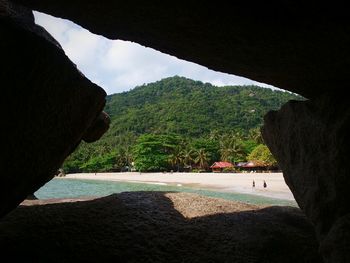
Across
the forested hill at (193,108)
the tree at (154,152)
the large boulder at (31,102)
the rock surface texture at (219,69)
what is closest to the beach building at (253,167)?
the tree at (154,152)

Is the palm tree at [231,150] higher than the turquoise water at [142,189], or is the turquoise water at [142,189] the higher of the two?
the palm tree at [231,150]

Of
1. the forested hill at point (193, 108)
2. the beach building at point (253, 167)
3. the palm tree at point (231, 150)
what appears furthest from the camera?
the forested hill at point (193, 108)

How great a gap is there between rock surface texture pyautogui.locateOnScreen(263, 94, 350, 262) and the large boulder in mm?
3405

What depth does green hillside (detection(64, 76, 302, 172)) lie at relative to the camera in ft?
311

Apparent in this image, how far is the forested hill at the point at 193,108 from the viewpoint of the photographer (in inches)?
4766

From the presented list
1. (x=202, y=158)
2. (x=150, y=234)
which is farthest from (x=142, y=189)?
(x=150, y=234)

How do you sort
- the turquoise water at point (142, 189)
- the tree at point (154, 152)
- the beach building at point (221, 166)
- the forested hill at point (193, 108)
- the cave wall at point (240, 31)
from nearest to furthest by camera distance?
the cave wall at point (240, 31), the turquoise water at point (142, 189), the beach building at point (221, 166), the tree at point (154, 152), the forested hill at point (193, 108)

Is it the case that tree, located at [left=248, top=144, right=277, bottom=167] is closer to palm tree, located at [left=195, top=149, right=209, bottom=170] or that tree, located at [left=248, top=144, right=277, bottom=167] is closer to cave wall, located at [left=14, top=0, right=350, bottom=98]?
palm tree, located at [left=195, top=149, right=209, bottom=170]

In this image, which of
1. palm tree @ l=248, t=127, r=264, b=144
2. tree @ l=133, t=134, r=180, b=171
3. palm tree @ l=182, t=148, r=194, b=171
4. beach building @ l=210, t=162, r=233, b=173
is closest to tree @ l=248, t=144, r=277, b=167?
beach building @ l=210, t=162, r=233, b=173

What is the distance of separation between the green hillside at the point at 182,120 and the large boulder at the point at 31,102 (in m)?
77.1

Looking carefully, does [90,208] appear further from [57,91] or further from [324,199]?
[324,199]

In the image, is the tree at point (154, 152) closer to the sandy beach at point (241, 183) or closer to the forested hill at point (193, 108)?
the forested hill at point (193, 108)

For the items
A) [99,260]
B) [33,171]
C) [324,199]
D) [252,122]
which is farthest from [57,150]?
[252,122]

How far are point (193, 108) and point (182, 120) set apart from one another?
429 inches
